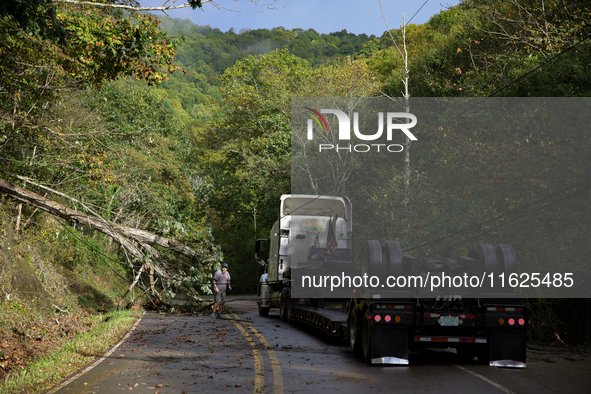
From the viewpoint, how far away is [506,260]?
31.7 feet

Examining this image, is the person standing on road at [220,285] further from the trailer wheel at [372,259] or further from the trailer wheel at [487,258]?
the trailer wheel at [487,258]

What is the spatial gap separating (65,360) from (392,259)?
6049 mm

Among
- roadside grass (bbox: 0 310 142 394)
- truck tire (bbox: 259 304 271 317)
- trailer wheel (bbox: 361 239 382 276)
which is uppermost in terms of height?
trailer wheel (bbox: 361 239 382 276)

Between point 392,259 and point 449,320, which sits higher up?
point 392,259

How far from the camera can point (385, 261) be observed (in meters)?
9.88

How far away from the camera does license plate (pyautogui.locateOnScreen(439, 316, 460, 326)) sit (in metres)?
9.47

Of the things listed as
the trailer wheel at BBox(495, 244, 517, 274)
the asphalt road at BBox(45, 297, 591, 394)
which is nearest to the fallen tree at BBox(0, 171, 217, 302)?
the asphalt road at BBox(45, 297, 591, 394)

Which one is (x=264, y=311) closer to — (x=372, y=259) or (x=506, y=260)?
(x=372, y=259)

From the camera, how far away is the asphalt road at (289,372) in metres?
7.60

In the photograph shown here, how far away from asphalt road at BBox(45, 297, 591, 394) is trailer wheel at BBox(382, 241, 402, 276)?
1.67m

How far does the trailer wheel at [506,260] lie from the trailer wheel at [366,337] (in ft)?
8.41

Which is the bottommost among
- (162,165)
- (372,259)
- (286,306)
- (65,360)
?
(65,360)

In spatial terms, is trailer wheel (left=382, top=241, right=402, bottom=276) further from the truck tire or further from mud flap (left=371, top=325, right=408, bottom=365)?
the truck tire

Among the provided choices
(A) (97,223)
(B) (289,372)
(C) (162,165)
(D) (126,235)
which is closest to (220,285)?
(D) (126,235)
